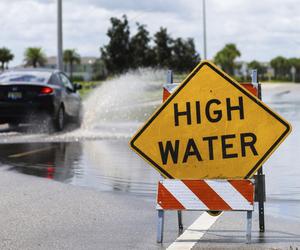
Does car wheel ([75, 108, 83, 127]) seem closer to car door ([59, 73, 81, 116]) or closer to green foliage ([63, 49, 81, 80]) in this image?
car door ([59, 73, 81, 116])

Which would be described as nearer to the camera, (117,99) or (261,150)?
(261,150)

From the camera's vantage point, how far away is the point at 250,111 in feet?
22.4

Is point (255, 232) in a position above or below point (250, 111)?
below

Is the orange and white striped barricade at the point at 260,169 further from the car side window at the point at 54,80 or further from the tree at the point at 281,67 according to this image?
the tree at the point at 281,67

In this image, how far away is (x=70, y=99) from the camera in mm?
20438

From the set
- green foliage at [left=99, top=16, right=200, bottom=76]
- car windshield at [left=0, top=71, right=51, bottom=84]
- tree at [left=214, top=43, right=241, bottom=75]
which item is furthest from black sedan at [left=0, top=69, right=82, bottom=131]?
tree at [left=214, top=43, right=241, bottom=75]

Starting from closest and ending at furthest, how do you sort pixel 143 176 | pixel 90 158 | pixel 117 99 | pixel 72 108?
pixel 143 176, pixel 90 158, pixel 72 108, pixel 117 99

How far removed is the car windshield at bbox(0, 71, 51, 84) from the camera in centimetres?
1919

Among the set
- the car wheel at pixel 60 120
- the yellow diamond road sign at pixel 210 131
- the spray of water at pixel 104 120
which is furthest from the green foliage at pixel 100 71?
the yellow diamond road sign at pixel 210 131

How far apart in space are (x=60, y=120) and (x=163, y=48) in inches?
2117

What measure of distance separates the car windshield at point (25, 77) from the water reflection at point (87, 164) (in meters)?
3.06

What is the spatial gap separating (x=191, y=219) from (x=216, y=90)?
1.49m

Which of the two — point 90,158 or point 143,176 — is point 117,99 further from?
point 143,176

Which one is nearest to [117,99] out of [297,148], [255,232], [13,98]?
[13,98]
